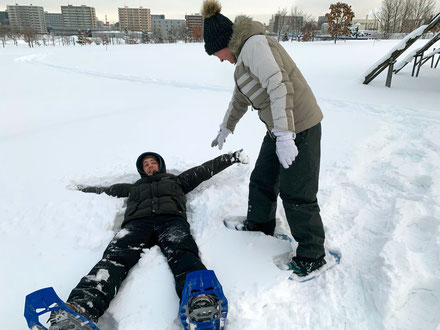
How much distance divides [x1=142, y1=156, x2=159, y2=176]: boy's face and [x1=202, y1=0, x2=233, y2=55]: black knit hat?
Result: 156 cm

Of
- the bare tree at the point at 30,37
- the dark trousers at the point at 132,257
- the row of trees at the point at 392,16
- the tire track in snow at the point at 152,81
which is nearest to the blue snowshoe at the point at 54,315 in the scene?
the dark trousers at the point at 132,257

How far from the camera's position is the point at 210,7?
1652 mm

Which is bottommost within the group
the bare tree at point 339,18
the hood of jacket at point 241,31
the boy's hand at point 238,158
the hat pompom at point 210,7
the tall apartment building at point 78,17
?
the boy's hand at point 238,158

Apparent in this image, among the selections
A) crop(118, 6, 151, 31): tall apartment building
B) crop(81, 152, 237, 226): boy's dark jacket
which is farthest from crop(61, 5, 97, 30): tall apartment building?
crop(81, 152, 237, 226): boy's dark jacket

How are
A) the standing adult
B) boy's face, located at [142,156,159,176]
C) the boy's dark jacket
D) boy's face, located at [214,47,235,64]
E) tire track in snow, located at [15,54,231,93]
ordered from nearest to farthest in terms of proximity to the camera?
the standing adult → boy's face, located at [214,47,235,64] → the boy's dark jacket → boy's face, located at [142,156,159,176] → tire track in snow, located at [15,54,231,93]

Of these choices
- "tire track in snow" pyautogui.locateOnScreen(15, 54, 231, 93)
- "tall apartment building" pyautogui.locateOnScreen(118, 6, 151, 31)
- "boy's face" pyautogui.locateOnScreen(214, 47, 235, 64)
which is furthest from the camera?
"tall apartment building" pyautogui.locateOnScreen(118, 6, 151, 31)

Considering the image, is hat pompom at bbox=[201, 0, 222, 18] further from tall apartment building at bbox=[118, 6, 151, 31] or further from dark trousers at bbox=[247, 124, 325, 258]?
tall apartment building at bbox=[118, 6, 151, 31]

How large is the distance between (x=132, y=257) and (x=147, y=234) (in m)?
0.24

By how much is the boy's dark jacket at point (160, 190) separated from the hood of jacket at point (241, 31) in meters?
1.33

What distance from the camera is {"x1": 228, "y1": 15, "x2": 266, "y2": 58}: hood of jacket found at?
1.62 m

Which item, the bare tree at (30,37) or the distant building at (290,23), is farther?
the distant building at (290,23)

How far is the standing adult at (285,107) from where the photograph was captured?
1.58 metres

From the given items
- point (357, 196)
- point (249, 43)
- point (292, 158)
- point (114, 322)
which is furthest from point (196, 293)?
point (357, 196)

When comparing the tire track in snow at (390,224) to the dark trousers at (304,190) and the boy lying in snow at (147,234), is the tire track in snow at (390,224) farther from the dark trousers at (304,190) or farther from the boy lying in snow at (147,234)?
the boy lying in snow at (147,234)
